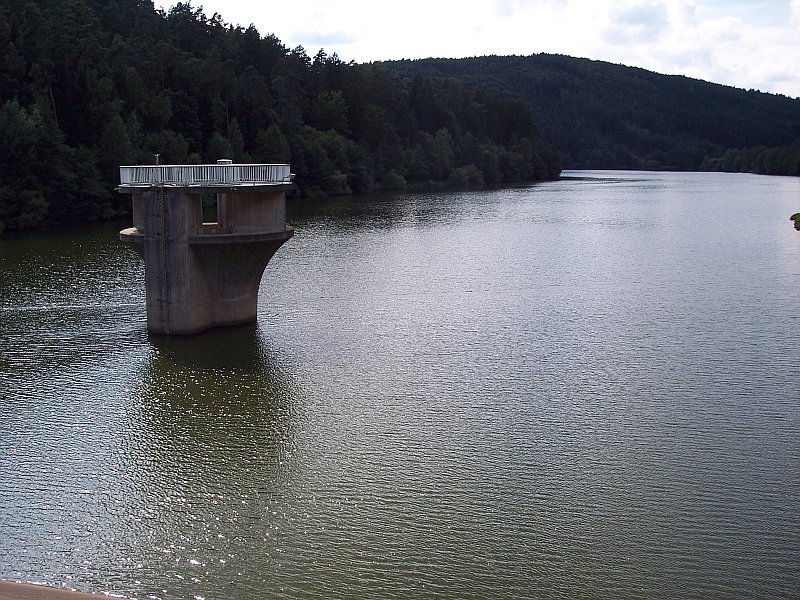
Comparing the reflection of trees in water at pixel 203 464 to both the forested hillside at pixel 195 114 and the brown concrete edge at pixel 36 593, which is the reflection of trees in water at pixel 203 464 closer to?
the brown concrete edge at pixel 36 593

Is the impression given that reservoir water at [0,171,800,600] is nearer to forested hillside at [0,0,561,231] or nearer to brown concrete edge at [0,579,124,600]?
brown concrete edge at [0,579,124,600]

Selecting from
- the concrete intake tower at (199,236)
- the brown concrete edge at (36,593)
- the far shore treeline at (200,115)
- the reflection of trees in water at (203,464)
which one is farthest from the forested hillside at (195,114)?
the brown concrete edge at (36,593)

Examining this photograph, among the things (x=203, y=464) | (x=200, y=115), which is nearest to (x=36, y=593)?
(x=203, y=464)

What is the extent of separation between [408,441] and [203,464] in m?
4.19

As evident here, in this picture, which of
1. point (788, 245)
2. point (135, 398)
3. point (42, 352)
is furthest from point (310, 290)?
point (788, 245)

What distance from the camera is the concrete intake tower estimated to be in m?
26.2

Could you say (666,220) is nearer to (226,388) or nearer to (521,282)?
(521,282)

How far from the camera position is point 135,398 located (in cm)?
2148

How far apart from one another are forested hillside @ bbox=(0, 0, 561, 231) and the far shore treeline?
0.16 meters

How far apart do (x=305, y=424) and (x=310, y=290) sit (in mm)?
16036

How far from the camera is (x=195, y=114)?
279ft

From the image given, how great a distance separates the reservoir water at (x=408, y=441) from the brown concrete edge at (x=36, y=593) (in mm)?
315

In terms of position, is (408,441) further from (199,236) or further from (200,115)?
(200,115)

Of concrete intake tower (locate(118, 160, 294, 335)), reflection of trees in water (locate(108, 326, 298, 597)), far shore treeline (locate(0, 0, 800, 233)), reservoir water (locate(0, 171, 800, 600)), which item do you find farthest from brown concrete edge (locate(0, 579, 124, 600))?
far shore treeline (locate(0, 0, 800, 233))
